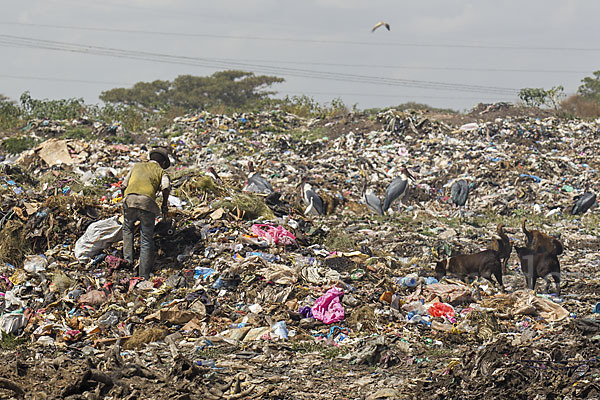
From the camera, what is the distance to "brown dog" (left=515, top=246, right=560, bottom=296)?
7332 mm

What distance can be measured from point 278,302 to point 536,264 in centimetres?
290

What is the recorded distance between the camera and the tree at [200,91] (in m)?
37.1

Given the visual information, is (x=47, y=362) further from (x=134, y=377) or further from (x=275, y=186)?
(x=275, y=186)

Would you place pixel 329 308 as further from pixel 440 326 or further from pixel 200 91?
pixel 200 91

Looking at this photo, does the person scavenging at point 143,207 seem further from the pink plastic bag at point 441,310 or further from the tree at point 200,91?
the tree at point 200,91

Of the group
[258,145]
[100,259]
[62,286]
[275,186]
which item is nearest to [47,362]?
[62,286]

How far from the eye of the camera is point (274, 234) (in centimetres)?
822

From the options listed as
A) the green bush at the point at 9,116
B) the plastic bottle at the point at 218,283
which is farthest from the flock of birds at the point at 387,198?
the green bush at the point at 9,116

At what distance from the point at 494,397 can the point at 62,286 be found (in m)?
4.69

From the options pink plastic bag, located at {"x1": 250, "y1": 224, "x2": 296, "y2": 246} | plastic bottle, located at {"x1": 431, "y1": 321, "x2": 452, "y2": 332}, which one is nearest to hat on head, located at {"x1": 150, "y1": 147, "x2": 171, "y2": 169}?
pink plastic bag, located at {"x1": 250, "y1": 224, "x2": 296, "y2": 246}

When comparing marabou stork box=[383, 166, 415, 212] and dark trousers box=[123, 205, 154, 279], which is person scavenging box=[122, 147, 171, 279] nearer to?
dark trousers box=[123, 205, 154, 279]

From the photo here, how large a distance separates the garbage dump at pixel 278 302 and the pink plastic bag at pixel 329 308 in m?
0.02

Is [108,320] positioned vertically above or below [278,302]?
below

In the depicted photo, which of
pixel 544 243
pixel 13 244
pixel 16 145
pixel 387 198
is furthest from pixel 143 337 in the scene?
pixel 16 145
